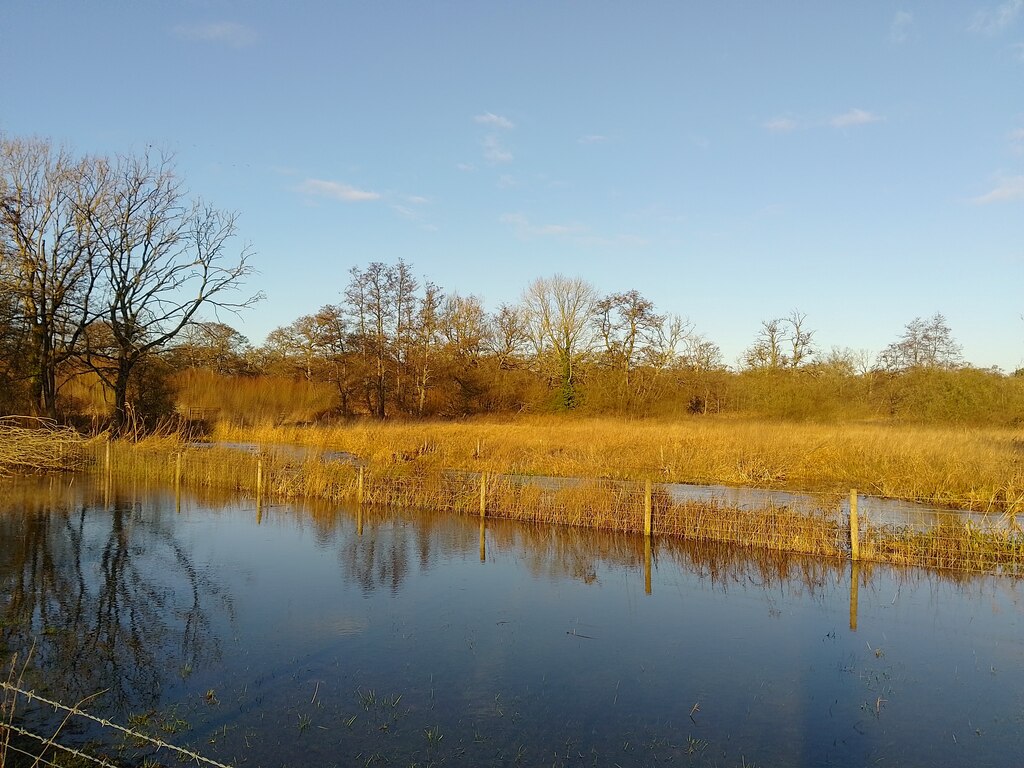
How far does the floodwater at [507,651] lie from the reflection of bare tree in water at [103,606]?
0.13 ft

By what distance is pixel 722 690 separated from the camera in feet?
21.7

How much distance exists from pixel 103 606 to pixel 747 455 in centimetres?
1715

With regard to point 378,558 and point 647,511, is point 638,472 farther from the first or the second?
point 378,558

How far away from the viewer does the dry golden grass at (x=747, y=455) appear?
17109 millimetres

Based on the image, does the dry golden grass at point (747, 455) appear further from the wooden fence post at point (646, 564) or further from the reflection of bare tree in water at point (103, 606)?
the reflection of bare tree in water at point (103, 606)

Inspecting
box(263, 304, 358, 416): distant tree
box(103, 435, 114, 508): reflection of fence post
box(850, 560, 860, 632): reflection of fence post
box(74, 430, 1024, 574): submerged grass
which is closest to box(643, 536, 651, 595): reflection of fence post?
box(74, 430, 1024, 574): submerged grass

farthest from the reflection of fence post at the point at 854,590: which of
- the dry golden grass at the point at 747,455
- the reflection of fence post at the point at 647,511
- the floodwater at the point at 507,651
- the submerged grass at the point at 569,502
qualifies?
the dry golden grass at the point at 747,455

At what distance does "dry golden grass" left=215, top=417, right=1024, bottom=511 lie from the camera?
17109 mm

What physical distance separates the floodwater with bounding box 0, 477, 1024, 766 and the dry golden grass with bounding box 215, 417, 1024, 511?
672cm

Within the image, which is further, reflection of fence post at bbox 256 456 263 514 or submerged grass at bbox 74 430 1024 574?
reflection of fence post at bbox 256 456 263 514

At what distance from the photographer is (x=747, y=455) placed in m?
20.9

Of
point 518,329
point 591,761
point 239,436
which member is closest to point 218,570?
point 591,761

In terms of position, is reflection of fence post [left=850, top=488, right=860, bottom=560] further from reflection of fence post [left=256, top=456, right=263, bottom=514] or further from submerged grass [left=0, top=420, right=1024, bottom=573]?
reflection of fence post [left=256, top=456, right=263, bottom=514]

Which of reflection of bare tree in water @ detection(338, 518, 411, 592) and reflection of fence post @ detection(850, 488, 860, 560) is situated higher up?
reflection of fence post @ detection(850, 488, 860, 560)
